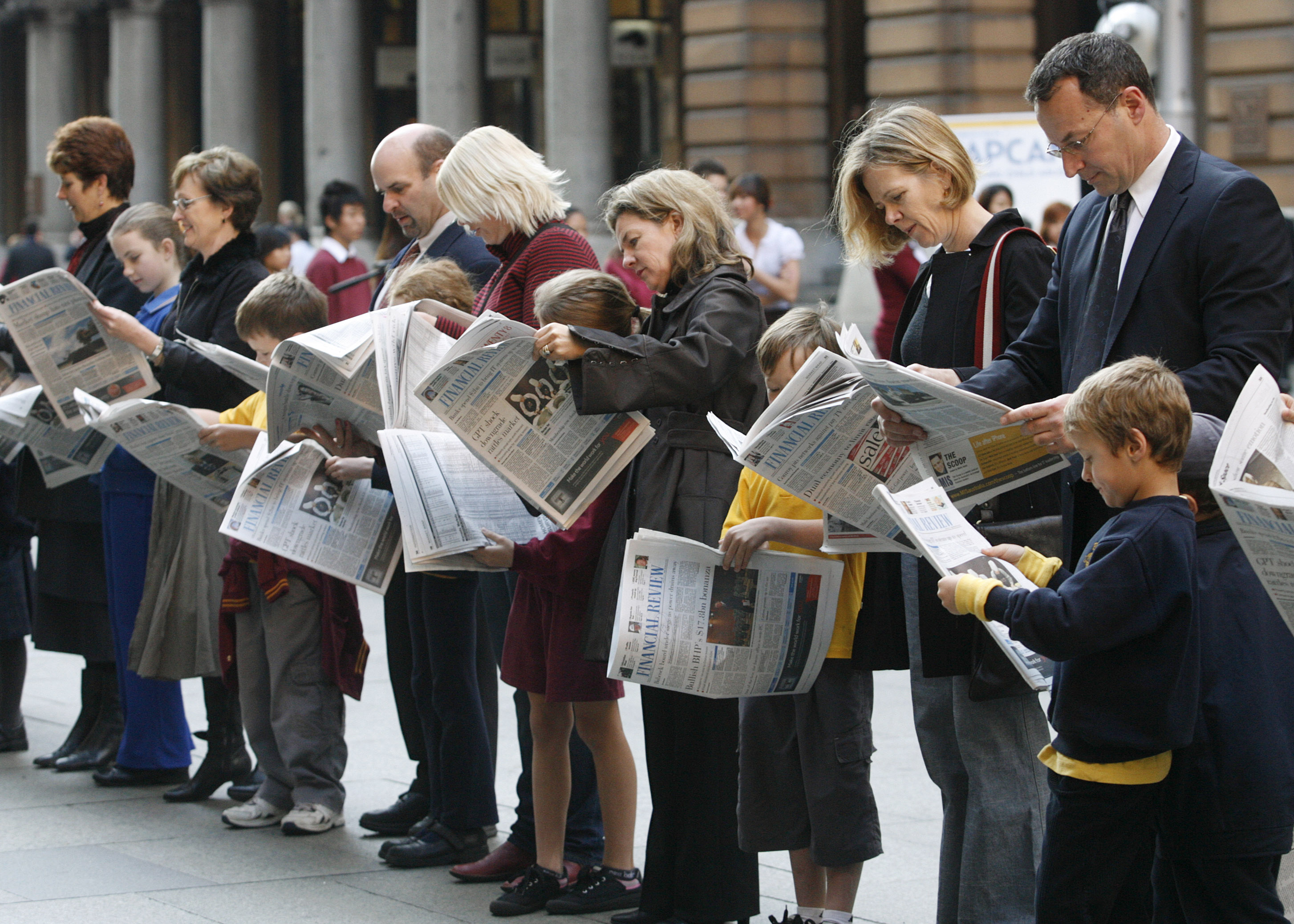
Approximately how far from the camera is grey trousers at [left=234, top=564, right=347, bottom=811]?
213 inches

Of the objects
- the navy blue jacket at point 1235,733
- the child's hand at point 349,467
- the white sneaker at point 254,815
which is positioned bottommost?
the white sneaker at point 254,815

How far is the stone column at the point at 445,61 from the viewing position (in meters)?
23.2

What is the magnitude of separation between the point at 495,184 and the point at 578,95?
16.7 m

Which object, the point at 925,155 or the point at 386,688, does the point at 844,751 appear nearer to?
the point at 925,155

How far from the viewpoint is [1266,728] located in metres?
3.10

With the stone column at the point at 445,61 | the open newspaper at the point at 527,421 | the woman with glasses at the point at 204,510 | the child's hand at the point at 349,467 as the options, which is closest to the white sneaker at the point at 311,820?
the woman with glasses at the point at 204,510

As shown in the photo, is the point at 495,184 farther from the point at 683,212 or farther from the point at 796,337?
the point at 796,337

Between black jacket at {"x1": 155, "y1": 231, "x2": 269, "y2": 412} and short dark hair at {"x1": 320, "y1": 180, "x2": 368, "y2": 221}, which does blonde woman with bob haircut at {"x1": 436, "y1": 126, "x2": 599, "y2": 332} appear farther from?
short dark hair at {"x1": 320, "y1": 180, "x2": 368, "y2": 221}

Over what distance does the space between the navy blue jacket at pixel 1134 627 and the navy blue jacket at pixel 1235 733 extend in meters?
0.07

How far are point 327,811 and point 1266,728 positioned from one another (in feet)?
10.6

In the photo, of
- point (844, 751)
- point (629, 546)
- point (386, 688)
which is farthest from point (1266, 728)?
point (386, 688)

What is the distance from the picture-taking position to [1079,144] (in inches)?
135

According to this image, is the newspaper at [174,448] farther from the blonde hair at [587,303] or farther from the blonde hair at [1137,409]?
the blonde hair at [1137,409]

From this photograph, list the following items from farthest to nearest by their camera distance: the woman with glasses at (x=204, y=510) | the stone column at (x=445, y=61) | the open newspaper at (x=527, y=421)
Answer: the stone column at (x=445, y=61)
the woman with glasses at (x=204, y=510)
the open newspaper at (x=527, y=421)
